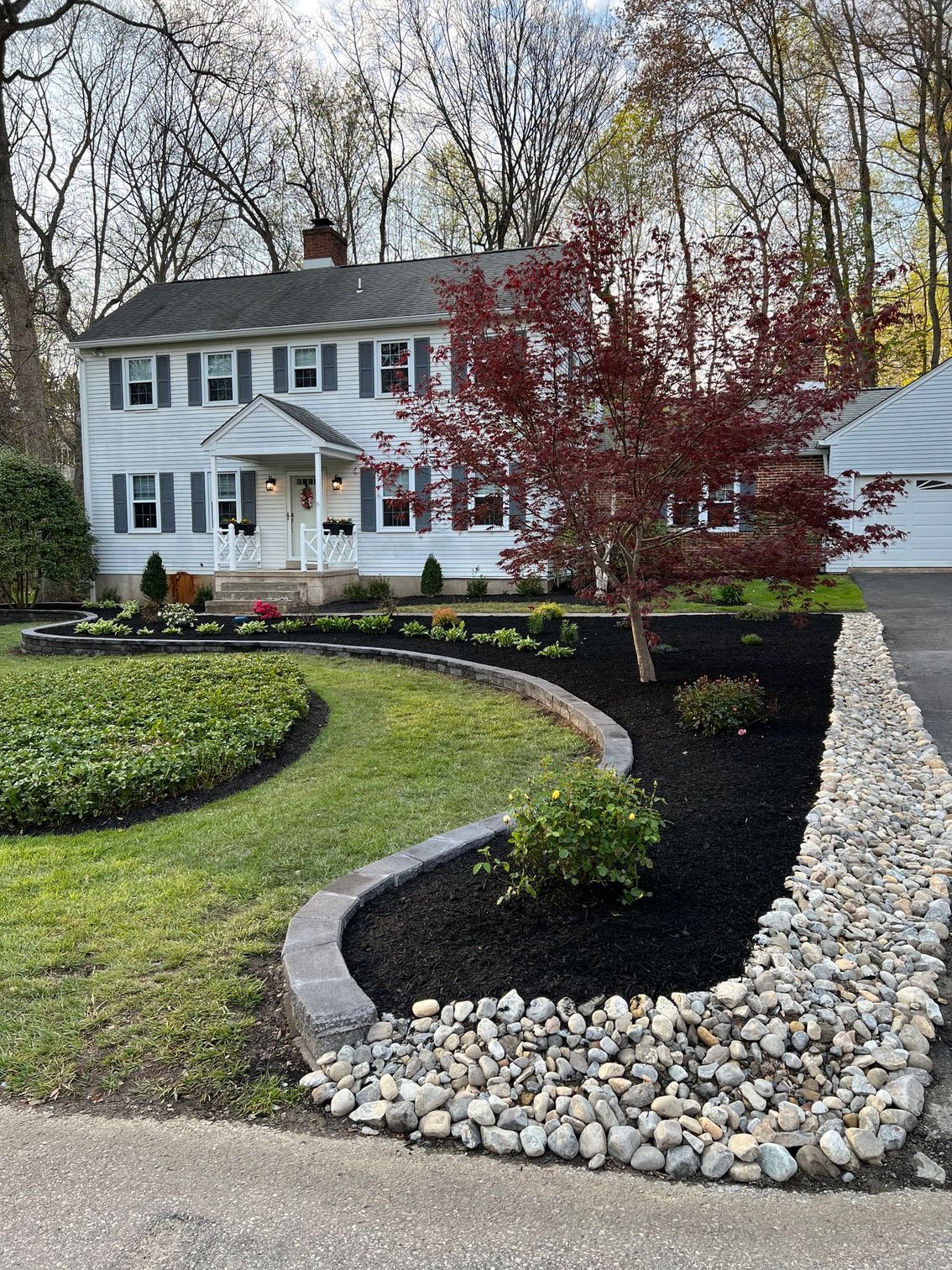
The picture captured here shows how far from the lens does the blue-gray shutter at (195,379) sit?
17.9m

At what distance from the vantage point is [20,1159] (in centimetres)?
208

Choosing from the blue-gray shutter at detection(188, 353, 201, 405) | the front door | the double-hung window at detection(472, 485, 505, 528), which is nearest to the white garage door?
the front door

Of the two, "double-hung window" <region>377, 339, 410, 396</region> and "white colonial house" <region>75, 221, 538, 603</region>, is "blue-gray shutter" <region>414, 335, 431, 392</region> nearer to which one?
"white colonial house" <region>75, 221, 538, 603</region>

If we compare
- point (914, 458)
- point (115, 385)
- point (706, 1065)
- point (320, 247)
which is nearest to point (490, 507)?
point (706, 1065)

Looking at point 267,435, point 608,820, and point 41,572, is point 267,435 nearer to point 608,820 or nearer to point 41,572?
point 41,572

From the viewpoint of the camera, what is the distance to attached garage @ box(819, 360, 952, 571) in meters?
17.4

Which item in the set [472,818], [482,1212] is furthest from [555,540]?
Result: [482,1212]

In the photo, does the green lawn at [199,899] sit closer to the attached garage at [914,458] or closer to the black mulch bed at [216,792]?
the black mulch bed at [216,792]

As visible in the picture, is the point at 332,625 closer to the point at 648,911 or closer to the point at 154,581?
the point at 154,581

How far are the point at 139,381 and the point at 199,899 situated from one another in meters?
17.4

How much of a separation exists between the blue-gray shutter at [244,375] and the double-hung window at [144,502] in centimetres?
278

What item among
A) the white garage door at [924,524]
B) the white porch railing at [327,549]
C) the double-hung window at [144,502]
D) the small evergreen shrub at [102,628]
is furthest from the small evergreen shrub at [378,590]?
the white garage door at [924,524]

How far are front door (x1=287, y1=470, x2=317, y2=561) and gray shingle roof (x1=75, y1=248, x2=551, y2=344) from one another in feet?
10.1

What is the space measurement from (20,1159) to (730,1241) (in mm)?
1723
